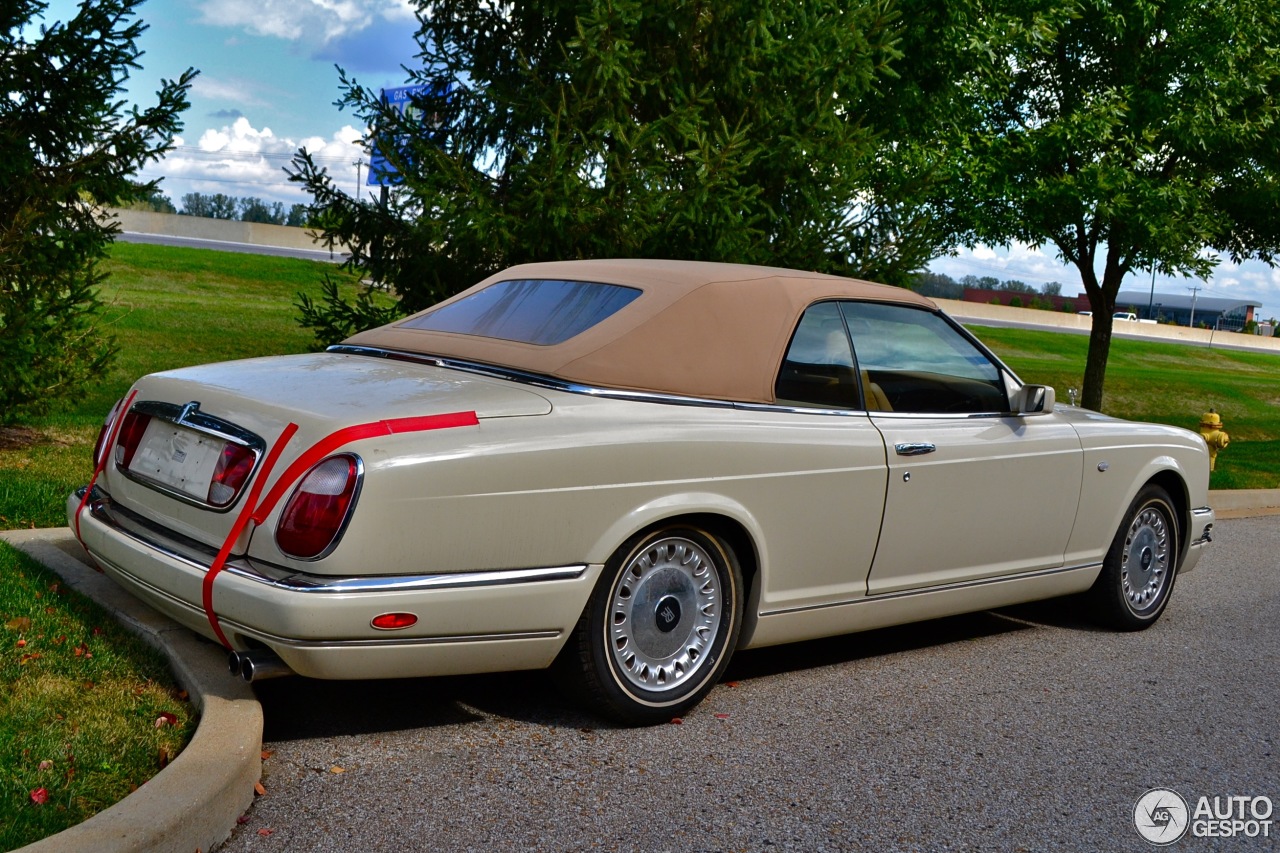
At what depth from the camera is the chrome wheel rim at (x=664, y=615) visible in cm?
462

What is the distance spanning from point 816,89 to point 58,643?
23.3ft

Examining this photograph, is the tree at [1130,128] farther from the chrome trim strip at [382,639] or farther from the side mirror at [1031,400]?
the chrome trim strip at [382,639]

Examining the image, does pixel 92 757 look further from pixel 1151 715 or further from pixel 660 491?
pixel 1151 715

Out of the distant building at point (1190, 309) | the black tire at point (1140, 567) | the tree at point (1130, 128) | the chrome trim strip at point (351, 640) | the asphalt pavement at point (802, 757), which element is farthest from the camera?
the distant building at point (1190, 309)

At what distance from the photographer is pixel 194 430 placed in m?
4.44

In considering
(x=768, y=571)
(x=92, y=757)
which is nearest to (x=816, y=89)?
(x=768, y=571)

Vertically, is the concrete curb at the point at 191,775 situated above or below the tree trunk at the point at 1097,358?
below

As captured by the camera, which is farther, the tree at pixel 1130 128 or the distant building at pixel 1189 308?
the distant building at pixel 1189 308

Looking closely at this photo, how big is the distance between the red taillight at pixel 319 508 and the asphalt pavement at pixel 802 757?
2.42 ft

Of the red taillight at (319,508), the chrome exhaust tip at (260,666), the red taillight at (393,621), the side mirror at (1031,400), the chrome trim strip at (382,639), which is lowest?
the chrome exhaust tip at (260,666)

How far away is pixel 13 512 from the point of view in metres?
7.01

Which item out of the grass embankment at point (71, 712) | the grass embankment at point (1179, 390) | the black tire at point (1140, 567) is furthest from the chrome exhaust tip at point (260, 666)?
the grass embankment at point (1179, 390)

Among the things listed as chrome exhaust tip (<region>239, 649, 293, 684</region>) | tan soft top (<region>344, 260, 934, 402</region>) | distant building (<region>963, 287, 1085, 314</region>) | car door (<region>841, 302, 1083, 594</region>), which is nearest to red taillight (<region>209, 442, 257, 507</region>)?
chrome exhaust tip (<region>239, 649, 293, 684</region>)

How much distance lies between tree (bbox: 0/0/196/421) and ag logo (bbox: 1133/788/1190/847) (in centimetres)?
750
